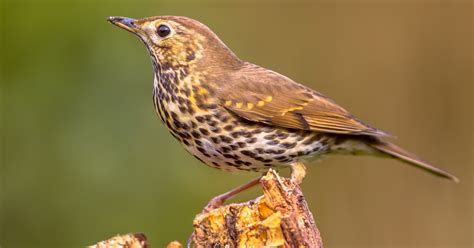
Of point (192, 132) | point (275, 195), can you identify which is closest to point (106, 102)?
point (192, 132)

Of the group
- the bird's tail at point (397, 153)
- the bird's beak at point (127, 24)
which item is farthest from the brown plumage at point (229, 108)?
the bird's tail at point (397, 153)

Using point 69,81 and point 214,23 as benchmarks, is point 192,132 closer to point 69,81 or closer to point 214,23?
point 69,81

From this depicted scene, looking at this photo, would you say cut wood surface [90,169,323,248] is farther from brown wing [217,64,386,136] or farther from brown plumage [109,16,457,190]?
brown wing [217,64,386,136]

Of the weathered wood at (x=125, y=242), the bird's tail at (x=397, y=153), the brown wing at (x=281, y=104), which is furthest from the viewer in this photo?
the bird's tail at (x=397, y=153)

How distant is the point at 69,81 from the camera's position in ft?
20.9

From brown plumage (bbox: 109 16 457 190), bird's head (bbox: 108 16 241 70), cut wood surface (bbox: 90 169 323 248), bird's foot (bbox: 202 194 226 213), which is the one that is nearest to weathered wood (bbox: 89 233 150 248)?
cut wood surface (bbox: 90 169 323 248)

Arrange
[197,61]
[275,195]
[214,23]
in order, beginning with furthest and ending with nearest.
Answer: [214,23] → [197,61] → [275,195]

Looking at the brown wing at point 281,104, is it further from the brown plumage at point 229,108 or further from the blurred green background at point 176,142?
the blurred green background at point 176,142

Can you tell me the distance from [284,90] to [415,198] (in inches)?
154

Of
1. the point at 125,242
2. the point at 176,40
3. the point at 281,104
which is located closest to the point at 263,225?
the point at 125,242

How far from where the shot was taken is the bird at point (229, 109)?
5586 millimetres

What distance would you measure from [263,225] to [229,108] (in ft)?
4.85

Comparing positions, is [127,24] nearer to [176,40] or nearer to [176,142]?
[176,40]

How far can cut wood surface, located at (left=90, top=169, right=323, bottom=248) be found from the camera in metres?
4.27
